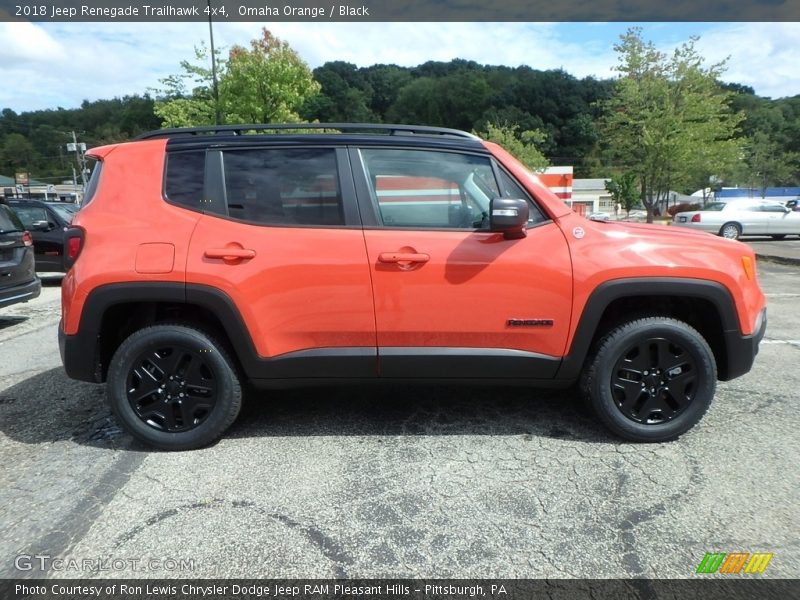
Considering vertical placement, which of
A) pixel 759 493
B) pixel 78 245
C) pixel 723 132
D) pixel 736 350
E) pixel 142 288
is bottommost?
pixel 759 493

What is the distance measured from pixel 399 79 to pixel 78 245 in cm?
10927

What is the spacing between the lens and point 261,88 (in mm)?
21078

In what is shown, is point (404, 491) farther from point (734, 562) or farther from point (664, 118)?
point (664, 118)

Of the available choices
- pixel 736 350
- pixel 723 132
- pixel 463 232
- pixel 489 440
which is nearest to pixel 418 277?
pixel 463 232

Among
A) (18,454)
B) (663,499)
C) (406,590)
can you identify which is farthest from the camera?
(18,454)

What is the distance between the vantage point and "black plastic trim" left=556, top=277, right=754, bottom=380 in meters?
3.13

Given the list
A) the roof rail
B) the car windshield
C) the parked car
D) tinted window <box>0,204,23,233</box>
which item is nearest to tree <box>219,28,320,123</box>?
the car windshield

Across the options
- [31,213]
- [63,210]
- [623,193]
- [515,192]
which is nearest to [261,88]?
[63,210]

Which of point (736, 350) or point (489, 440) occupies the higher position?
point (736, 350)

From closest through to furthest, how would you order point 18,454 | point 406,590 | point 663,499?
point 406,590
point 663,499
point 18,454

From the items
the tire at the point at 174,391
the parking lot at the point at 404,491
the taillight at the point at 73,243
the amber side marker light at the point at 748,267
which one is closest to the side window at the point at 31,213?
the parking lot at the point at 404,491

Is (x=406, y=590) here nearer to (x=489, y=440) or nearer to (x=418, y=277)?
(x=489, y=440)

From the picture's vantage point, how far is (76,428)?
367 centimetres

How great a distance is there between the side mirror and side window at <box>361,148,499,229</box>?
229 mm
